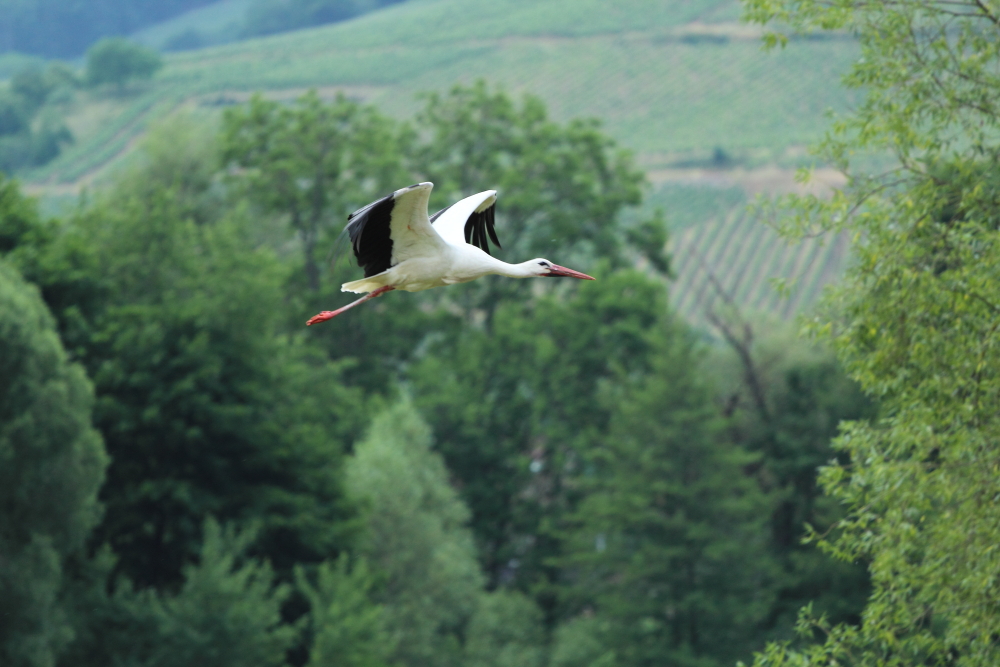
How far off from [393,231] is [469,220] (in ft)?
6.77

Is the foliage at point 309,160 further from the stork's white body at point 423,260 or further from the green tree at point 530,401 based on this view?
the stork's white body at point 423,260

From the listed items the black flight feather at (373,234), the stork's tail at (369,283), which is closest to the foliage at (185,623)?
the stork's tail at (369,283)

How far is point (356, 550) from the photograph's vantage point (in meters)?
28.9

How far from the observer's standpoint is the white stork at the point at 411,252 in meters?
9.01

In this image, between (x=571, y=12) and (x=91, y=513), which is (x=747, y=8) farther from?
(x=571, y=12)

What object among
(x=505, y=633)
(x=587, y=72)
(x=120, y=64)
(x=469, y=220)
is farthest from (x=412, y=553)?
(x=120, y=64)

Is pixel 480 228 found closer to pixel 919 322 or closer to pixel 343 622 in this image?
pixel 919 322

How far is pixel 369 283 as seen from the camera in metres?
9.94

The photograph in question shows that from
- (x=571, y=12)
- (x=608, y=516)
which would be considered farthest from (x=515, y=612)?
(x=571, y=12)

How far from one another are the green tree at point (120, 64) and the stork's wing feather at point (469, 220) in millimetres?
101166

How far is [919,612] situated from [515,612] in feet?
69.1

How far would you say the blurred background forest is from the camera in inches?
866

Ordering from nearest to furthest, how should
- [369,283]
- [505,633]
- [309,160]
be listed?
[369,283]
[505,633]
[309,160]

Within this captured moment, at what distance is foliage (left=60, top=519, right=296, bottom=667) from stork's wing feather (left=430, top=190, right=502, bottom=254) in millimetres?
13559
